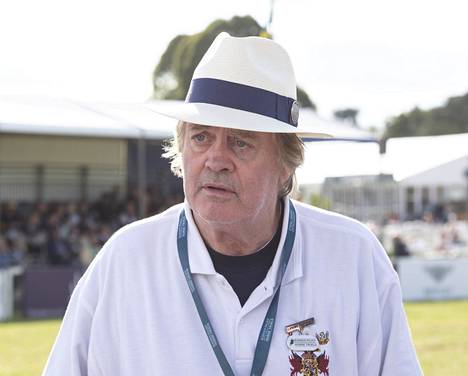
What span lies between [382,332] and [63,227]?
1539 centimetres

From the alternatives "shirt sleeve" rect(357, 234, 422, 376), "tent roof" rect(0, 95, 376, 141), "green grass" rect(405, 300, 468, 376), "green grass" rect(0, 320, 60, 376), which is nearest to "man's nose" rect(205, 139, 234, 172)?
"shirt sleeve" rect(357, 234, 422, 376)

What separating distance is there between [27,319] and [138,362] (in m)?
11.8

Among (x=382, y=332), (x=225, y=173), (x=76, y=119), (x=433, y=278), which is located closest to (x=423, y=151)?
(x=433, y=278)

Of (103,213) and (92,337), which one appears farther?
(103,213)

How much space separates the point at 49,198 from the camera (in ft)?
72.6

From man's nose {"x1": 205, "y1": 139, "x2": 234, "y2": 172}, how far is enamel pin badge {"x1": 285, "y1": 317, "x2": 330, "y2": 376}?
0.49 metres

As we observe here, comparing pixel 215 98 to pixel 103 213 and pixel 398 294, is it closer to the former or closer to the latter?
pixel 398 294

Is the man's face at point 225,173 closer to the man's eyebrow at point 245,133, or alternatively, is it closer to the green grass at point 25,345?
the man's eyebrow at point 245,133

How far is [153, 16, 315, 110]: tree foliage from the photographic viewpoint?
5980 mm

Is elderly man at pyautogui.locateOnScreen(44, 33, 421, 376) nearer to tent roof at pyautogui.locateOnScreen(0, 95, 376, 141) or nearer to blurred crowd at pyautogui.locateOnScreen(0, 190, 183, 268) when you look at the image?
tent roof at pyautogui.locateOnScreen(0, 95, 376, 141)

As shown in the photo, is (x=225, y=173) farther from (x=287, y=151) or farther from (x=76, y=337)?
(x=76, y=337)

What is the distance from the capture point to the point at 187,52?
12242 mm

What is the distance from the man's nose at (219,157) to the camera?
7.73 ft

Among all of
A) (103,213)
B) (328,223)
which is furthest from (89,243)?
(328,223)
